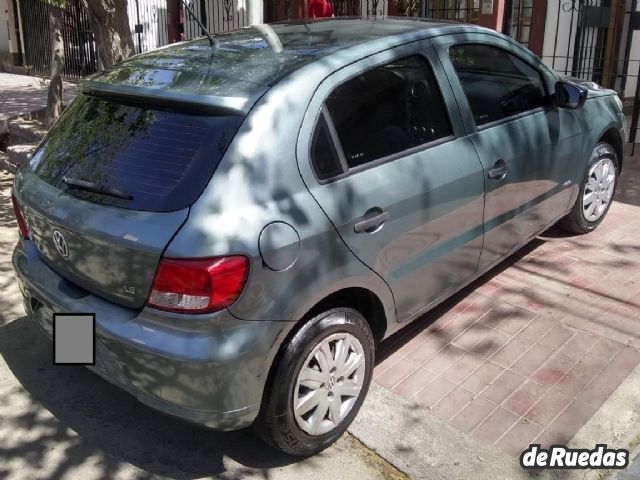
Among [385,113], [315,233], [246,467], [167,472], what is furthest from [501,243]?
[167,472]

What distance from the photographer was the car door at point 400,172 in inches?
114

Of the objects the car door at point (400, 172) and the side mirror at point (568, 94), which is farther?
the side mirror at point (568, 94)

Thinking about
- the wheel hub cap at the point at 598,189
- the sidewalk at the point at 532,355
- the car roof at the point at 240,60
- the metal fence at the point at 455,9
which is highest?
the metal fence at the point at 455,9

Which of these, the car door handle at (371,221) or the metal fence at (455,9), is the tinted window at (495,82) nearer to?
the car door handle at (371,221)

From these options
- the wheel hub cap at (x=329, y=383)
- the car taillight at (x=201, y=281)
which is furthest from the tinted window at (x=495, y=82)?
the car taillight at (x=201, y=281)

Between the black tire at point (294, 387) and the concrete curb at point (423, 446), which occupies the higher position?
the black tire at point (294, 387)

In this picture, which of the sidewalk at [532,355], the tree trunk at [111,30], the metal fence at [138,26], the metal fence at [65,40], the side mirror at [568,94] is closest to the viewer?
the sidewalk at [532,355]

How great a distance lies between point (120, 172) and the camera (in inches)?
111

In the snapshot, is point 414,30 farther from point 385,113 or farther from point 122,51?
point 122,51

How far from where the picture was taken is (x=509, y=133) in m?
3.90

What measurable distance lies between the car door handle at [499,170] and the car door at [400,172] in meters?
→ 0.11

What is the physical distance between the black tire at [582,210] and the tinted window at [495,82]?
882 mm

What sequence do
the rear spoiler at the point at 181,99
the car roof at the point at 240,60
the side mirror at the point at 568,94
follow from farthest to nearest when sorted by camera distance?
the side mirror at the point at 568,94, the car roof at the point at 240,60, the rear spoiler at the point at 181,99

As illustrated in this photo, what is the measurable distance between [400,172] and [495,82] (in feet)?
4.27
